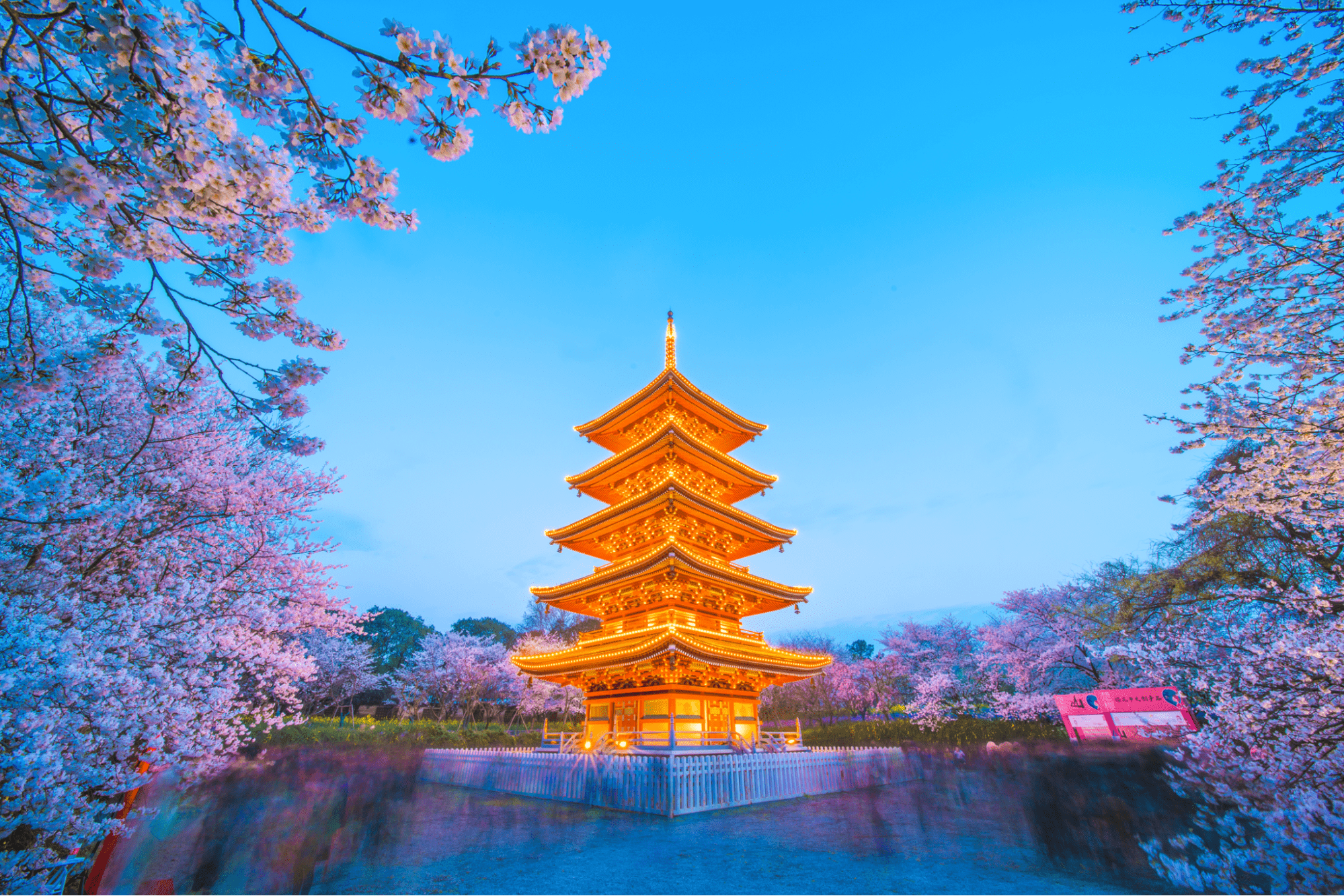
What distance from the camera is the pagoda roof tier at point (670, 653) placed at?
41.9 ft

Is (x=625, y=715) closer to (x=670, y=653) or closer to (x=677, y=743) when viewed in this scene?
(x=677, y=743)

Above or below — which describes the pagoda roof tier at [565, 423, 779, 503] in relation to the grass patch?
above

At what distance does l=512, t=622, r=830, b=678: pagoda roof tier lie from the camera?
41.9 ft

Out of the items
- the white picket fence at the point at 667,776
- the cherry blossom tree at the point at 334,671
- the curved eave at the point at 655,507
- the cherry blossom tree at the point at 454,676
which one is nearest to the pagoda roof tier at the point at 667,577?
the curved eave at the point at 655,507

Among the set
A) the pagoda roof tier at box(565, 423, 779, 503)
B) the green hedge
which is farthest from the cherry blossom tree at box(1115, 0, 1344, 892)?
the green hedge

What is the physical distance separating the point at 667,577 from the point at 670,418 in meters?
6.13

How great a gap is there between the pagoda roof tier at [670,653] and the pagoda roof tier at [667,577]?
158 centimetres

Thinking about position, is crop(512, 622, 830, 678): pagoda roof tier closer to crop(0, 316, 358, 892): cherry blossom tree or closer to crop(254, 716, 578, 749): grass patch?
crop(254, 716, 578, 749): grass patch

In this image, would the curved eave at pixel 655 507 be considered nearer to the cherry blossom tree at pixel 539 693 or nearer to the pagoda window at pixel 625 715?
the pagoda window at pixel 625 715

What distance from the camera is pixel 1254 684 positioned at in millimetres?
4574

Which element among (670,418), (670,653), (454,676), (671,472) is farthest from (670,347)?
(454,676)

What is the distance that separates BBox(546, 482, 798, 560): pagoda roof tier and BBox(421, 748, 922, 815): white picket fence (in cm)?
656

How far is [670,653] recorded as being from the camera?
12.7m

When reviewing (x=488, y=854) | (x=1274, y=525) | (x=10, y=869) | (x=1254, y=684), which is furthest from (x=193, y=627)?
(x=1274, y=525)
